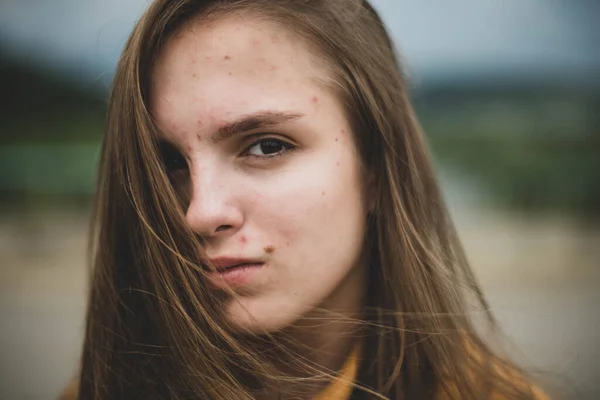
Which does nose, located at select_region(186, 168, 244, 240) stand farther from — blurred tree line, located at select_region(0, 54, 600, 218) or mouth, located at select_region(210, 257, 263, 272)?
blurred tree line, located at select_region(0, 54, 600, 218)

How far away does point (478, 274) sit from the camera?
3.05 m

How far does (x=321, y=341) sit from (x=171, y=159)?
47 cm

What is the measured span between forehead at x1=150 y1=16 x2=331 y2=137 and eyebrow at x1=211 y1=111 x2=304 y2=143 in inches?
0.4

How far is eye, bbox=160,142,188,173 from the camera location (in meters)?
0.92

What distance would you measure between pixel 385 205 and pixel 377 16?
43cm

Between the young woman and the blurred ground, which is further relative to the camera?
the blurred ground

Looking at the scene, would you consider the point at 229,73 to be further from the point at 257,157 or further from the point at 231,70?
the point at 257,157

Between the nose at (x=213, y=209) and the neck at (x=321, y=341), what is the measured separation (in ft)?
0.78

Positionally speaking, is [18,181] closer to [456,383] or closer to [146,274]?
[146,274]

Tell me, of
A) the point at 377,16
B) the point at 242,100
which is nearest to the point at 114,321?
the point at 242,100

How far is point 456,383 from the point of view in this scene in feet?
3.25

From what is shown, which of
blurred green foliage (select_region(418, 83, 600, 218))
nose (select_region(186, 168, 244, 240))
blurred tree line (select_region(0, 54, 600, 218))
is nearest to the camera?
nose (select_region(186, 168, 244, 240))

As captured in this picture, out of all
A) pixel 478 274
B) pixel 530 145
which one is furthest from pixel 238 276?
pixel 530 145

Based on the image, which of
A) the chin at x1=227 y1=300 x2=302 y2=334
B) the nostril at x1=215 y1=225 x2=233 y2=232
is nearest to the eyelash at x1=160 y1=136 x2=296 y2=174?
the nostril at x1=215 y1=225 x2=233 y2=232
